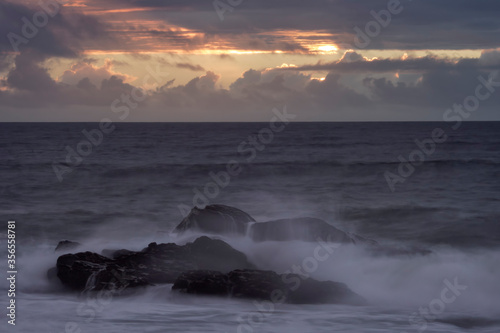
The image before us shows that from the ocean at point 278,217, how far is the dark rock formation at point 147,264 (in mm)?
412

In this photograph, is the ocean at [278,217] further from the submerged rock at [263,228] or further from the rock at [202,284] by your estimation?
the submerged rock at [263,228]

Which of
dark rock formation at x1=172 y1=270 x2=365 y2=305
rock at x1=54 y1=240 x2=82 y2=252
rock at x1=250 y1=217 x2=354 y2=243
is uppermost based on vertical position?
rock at x1=250 y1=217 x2=354 y2=243

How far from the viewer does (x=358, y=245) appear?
17.4 meters

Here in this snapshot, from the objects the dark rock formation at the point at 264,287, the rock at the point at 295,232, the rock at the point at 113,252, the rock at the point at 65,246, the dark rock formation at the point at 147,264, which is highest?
the rock at the point at 295,232

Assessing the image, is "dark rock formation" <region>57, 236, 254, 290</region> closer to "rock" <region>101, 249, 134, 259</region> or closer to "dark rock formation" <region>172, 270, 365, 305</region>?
"dark rock formation" <region>172, 270, 365, 305</region>

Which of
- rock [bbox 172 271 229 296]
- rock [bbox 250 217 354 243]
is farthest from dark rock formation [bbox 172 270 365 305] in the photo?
rock [bbox 250 217 354 243]

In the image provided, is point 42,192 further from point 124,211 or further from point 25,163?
point 25,163

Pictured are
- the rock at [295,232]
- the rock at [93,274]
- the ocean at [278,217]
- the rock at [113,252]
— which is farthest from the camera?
the rock at [295,232]

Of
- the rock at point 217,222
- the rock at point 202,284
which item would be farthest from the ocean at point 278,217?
the rock at point 217,222

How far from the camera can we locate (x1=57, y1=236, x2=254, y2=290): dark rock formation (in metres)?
13.5

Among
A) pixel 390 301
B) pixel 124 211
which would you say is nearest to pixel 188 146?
pixel 124 211

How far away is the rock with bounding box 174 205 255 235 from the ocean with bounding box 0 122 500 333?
549 mm

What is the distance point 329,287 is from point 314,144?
5614 cm

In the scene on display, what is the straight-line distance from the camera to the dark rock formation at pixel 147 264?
13.5 metres
